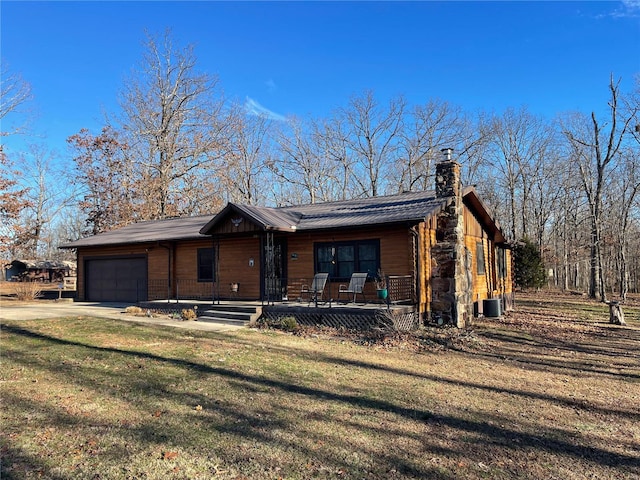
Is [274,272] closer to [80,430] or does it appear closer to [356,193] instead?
[80,430]

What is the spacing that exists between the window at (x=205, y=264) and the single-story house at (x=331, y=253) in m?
0.04

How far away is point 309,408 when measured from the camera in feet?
18.2

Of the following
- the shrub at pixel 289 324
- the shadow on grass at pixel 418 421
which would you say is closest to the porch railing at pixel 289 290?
the shrub at pixel 289 324

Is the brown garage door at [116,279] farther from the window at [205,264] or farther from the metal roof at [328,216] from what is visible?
the window at [205,264]

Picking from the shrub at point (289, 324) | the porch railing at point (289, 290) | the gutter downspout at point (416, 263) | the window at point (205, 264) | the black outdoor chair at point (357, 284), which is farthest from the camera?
the window at point (205, 264)

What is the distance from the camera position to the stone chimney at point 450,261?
42.0 feet

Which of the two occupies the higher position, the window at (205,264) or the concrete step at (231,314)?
the window at (205,264)

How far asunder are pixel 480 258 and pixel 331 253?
630cm

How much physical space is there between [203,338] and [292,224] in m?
5.30

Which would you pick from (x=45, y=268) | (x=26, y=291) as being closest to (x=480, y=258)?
(x=26, y=291)

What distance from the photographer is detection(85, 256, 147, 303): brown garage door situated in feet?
60.3

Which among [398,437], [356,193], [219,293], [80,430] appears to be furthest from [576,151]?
[80,430]

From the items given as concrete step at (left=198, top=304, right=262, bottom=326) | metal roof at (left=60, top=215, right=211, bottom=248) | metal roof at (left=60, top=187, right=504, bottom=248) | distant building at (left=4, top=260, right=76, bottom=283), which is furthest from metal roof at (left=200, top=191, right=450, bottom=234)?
distant building at (left=4, top=260, right=76, bottom=283)

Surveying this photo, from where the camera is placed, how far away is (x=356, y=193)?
3919cm
